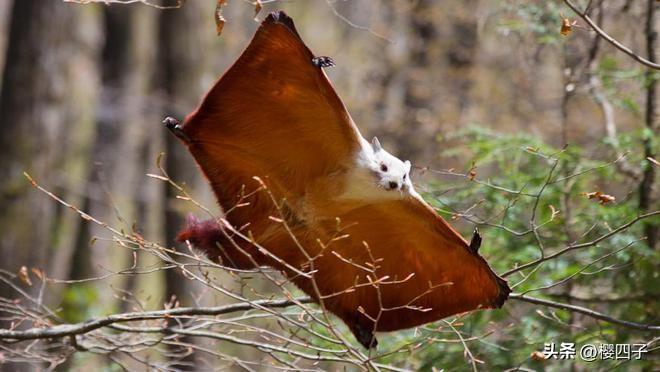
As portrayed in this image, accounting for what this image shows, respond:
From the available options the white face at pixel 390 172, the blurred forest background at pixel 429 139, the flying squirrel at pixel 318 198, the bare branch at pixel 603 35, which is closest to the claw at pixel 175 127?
the flying squirrel at pixel 318 198

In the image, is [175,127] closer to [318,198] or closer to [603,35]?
[318,198]

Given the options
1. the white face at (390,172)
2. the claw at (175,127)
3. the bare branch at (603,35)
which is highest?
the bare branch at (603,35)

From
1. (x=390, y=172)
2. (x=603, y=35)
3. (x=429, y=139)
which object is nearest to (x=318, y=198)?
(x=390, y=172)

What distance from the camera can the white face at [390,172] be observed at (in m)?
4.25

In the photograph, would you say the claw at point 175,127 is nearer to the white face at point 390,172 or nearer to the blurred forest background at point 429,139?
the blurred forest background at point 429,139

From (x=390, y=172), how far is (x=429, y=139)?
8835 millimetres

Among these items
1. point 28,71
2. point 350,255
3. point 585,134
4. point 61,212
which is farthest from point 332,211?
point 61,212

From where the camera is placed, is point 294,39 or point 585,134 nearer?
point 294,39

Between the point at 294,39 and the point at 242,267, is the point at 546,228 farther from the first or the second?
the point at 294,39

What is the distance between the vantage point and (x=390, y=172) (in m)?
4.27

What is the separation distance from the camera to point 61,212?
13.3 m

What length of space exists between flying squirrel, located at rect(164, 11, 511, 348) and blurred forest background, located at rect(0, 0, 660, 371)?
0.65ft

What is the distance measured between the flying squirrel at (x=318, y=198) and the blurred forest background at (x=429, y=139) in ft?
0.65

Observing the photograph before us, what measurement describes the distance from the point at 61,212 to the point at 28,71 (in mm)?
5988
